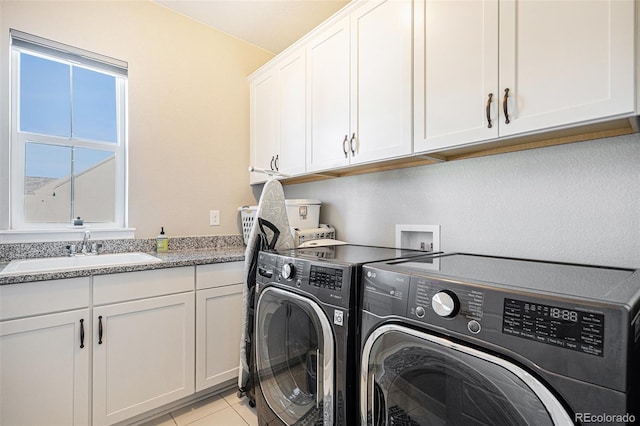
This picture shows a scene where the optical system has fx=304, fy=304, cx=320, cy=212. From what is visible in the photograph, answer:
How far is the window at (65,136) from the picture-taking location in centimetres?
181

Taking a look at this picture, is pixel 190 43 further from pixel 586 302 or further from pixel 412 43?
pixel 586 302

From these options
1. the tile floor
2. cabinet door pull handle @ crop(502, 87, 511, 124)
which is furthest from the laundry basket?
cabinet door pull handle @ crop(502, 87, 511, 124)

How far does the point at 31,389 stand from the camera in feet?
4.37

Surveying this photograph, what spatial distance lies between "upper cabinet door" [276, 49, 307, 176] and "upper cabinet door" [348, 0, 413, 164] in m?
0.47

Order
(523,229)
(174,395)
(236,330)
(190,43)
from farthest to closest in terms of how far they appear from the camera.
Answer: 1. (190,43)
2. (236,330)
3. (174,395)
4. (523,229)

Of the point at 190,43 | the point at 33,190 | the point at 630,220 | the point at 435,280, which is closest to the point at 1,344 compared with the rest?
the point at 33,190

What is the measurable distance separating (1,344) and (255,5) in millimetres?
2418

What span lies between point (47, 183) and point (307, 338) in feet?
6.29

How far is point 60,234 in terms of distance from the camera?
186cm

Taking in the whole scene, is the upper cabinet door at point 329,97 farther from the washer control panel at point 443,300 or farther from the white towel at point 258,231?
the washer control panel at point 443,300

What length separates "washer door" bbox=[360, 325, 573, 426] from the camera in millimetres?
688

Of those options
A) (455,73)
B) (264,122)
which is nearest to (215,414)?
(264,122)

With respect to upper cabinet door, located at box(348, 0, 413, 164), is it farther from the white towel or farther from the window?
the window

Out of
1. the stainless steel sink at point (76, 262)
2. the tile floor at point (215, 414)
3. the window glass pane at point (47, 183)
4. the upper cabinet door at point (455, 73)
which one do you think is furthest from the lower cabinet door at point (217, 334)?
the upper cabinet door at point (455, 73)
